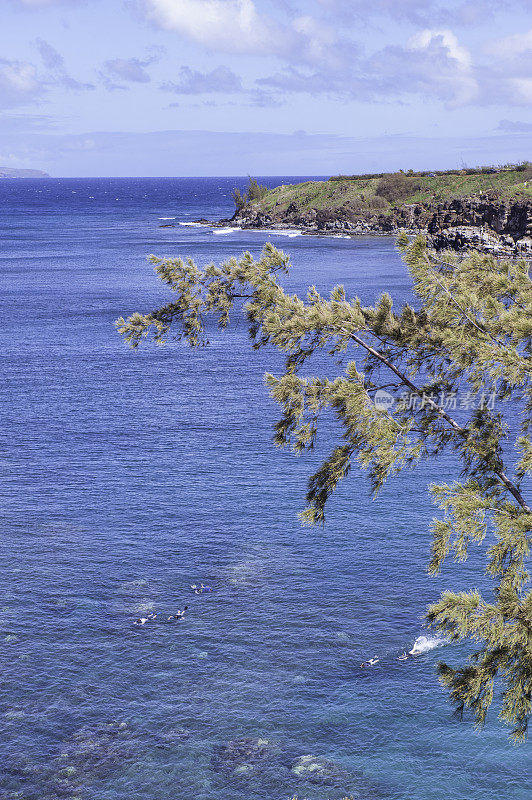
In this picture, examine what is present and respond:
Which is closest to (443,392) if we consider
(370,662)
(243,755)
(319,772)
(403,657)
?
(319,772)

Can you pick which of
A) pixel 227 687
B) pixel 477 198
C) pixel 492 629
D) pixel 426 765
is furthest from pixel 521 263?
pixel 477 198

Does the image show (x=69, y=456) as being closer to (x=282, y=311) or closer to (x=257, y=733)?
(x=257, y=733)

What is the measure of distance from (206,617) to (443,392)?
2406cm

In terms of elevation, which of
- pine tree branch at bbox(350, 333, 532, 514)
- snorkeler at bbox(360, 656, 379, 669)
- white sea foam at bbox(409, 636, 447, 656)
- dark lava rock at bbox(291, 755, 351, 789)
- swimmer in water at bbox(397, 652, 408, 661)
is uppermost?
pine tree branch at bbox(350, 333, 532, 514)

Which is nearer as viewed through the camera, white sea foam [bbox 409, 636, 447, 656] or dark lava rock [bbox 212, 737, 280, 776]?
dark lava rock [bbox 212, 737, 280, 776]

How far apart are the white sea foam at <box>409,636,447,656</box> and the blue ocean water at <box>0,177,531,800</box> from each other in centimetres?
42

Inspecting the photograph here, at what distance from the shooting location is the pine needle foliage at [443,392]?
1858cm

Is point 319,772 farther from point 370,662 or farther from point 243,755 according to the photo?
point 370,662

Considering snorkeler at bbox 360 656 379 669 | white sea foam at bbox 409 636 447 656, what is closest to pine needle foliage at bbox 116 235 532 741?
snorkeler at bbox 360 656 379 669

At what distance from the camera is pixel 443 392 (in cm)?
2181

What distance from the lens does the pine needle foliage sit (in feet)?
61.0

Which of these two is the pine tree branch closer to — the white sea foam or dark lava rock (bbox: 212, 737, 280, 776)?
dark lava rock (bbox: 212, 737, 280, 776)

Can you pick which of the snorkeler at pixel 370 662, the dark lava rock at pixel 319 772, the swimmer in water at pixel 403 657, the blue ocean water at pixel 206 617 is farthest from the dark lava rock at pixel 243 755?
the swimmer in water at pixel 403 657

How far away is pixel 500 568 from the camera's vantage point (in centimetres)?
1911
